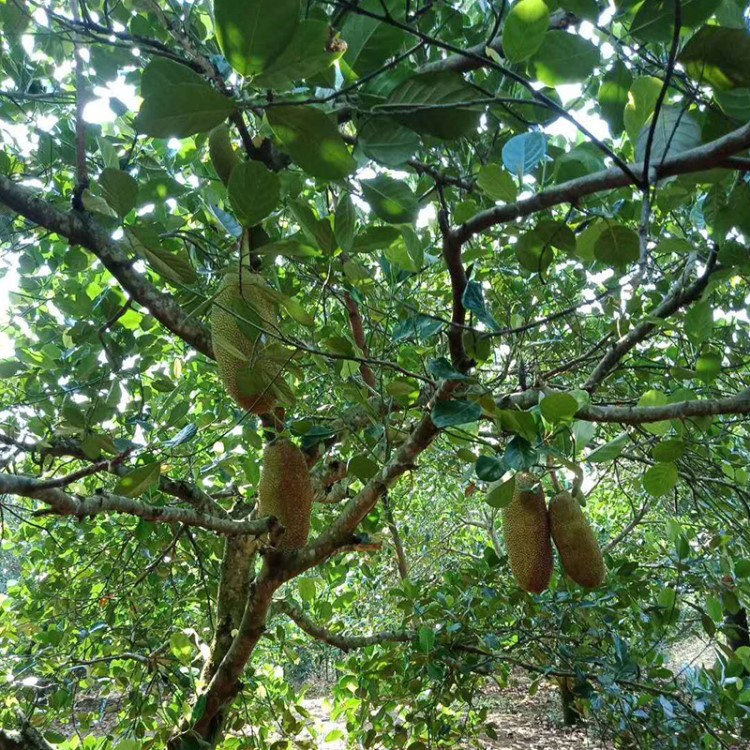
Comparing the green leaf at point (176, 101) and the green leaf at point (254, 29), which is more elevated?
the green leaf at point (254, 29)

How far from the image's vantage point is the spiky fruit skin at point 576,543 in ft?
→ 3.90

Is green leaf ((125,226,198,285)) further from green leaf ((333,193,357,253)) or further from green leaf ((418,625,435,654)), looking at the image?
green leaf ((418,625,435,654))

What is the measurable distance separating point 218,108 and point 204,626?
292 cm

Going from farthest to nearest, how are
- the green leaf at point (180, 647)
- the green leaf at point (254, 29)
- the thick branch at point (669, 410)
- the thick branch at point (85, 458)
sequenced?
the green leaf at point (180, 647), the thick branch at point (85, 458), the thick branch at point (669, 410), the green leaf at point (254, 29)

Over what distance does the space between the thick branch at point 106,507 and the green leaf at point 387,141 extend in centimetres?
67

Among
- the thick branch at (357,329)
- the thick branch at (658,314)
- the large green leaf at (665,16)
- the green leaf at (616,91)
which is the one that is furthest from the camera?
the thick branch at (357,329)

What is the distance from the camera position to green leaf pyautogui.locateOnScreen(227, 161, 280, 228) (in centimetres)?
47

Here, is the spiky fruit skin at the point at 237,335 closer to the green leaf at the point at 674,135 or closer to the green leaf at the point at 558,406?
the green leaf at the point at 558,406

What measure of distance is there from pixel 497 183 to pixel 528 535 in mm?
831

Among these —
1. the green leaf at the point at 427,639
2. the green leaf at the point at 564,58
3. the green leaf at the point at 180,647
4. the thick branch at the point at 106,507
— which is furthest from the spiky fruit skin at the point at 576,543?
the green leaf at the point at 180,647

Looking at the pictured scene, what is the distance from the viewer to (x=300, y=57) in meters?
0.38

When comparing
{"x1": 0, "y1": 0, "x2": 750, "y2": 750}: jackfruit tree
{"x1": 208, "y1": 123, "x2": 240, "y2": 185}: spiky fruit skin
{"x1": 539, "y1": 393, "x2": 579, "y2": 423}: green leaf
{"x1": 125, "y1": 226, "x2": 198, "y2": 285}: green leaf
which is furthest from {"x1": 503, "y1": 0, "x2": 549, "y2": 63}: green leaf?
{"x1": 208, "y1": 123, "x2": 240, "y2": 185}: spiky fruit skin

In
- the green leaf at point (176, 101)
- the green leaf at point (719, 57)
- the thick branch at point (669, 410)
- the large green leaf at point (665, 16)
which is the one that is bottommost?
the green leaf at point (176, 101)

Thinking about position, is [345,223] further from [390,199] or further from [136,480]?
[136,480]
